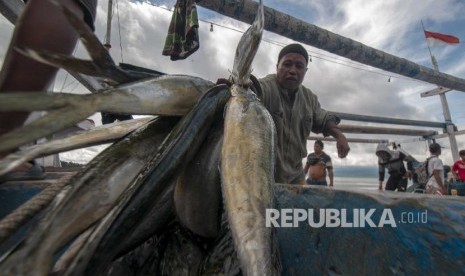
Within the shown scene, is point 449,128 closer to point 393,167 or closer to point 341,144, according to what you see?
point 393,167

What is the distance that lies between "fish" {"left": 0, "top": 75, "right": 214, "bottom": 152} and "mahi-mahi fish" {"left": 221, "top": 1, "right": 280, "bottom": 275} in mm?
114

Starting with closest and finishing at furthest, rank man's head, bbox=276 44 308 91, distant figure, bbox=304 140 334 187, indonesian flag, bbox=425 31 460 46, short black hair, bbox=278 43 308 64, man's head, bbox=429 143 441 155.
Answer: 1. man's head, bbox=276 44 308 91
2. short black hair, bbox=278 43 308 64
3. distant figure, bbox=304 140 334 187
4. man's head, bbox=429 143 441 155
5. indonesian flag, bbox=425 31 460 46

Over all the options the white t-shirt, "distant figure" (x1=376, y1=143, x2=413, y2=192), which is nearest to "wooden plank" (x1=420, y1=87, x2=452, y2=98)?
"distant figure" (x1=376, y1=143, x2=413, y2=192)

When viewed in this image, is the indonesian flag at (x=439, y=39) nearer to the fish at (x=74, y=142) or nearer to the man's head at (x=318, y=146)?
the man's head at (x=318, y=146)

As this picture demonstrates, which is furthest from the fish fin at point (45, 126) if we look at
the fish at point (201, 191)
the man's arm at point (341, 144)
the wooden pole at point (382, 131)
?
the wooden pole at point (382, 131)

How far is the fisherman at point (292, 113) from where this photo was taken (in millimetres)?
2623

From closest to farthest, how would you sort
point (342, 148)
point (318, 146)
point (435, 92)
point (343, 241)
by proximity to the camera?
point (343, 241) < point (342, 148) < point (318, 146) < point (435, 92)

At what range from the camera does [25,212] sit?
1.66 ft

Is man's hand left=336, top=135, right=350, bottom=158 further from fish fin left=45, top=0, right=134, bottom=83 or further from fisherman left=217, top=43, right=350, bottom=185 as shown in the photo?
fish fin left=45, top=0, right=134, bottom=83

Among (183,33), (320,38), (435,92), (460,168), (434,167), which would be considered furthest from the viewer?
(435,92)

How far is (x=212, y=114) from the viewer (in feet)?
2.30

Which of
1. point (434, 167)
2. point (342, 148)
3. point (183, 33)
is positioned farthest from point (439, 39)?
point (183, 33)

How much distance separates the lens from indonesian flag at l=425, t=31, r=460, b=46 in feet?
29.0

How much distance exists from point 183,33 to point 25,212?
2502mm
